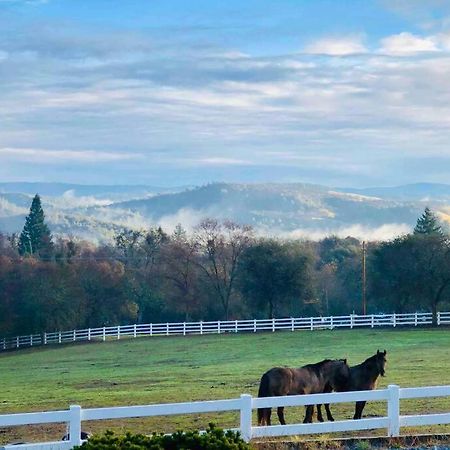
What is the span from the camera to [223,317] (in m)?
75.1

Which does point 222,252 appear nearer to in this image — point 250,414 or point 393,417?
point 393,417

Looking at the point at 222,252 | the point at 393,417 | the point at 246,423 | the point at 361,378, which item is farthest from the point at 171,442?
the point at 222,252

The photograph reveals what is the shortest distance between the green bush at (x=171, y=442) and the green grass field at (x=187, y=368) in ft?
19.9

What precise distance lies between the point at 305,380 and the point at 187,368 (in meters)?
18.8

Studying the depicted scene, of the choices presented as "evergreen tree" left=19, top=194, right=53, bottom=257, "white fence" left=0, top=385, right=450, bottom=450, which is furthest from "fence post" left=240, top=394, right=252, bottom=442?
"evergreen tree" left=19, top=194, right=53, bottom=257

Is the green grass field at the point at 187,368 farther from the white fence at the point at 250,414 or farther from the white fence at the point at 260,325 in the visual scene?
→ the white fence at the point at 260,325

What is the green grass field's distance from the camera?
22.4m

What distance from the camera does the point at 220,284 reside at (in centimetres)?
7738

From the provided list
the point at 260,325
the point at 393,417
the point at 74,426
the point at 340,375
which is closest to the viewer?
the point at 74,426

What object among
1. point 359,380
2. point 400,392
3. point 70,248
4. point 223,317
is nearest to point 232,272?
point 223,317

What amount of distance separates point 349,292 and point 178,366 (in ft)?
153

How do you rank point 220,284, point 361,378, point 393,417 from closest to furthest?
1. point 393,417
2. point 361,378
3. point 220,284

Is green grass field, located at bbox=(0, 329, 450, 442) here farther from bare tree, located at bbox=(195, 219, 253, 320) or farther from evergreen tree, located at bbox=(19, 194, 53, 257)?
evergreen tree, located at bbox=(19, 194, 53, 257)

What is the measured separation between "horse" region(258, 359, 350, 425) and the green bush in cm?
586
